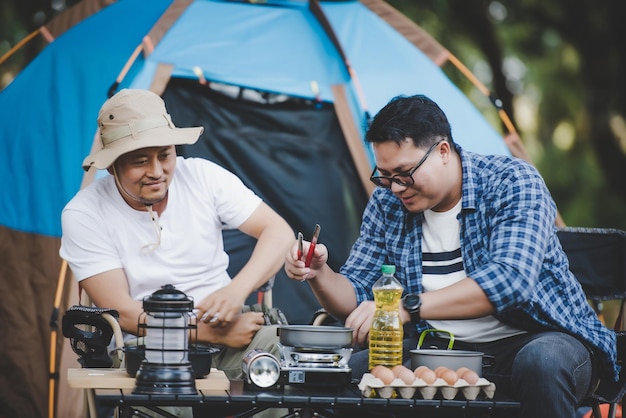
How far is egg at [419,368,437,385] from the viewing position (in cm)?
244

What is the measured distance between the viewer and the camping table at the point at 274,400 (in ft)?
7.68

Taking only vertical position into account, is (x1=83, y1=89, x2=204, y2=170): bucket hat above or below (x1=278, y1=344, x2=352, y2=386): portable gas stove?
above

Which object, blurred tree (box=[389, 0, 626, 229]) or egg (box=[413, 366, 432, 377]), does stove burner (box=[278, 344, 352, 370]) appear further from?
blurred tree (box=[389, 0, 626, 229])

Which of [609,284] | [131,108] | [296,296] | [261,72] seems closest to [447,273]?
[609,284]

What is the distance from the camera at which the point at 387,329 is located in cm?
271

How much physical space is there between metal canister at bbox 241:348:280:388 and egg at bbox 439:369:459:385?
17.2 inches

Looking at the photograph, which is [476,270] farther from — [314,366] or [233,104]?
[233,104]

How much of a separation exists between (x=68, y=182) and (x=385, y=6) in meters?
1.97

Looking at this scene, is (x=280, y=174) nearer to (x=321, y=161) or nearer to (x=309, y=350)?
(x=321, y=161)

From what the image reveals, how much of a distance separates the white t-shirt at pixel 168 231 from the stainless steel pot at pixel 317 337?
0.82 m

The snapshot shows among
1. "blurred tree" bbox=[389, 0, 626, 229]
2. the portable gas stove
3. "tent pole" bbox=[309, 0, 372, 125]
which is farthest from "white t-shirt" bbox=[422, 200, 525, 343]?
"blurred tree" bbox=[389, 0, 626, 229]

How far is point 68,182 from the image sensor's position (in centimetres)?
441

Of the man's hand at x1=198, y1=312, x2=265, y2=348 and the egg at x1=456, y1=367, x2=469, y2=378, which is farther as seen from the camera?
the man's hand at x1=198, y1=312, x2=265, y2=348

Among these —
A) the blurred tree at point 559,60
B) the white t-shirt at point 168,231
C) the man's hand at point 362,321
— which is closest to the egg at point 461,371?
the man's hand at point 362,321
